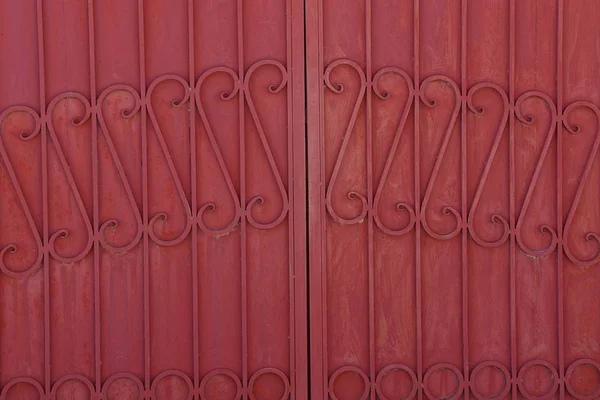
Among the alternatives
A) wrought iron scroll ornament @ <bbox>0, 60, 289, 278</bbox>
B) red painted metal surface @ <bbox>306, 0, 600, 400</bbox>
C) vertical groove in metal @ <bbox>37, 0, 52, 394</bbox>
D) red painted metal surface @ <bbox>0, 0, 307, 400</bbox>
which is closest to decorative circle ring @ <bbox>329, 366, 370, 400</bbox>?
red painted metal surface @ <bbox>306, 0, 600, 400</bbox>

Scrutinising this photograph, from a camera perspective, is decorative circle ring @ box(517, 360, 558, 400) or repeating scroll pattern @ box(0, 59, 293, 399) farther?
decorative circle ring @ box(517, 360, 558, 400)

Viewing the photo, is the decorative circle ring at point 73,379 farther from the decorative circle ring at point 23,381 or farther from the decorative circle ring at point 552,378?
the decorative circle ring at point 552,378

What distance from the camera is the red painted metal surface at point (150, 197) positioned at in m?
2.65

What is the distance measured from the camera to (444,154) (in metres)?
2.75

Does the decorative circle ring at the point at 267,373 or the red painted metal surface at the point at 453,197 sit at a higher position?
the red painted metal surface at the point at 453,197

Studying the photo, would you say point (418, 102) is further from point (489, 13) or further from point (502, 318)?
point (502, 318)

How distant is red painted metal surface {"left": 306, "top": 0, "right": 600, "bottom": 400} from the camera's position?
272 centimetres

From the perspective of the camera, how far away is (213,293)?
8.87 ft

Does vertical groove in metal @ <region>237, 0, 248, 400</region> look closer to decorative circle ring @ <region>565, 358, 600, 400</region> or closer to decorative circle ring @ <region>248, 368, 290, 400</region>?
decorative circle ring @ <region>248, 368, 290, 400</region>

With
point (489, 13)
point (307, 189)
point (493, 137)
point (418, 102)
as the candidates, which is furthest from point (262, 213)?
point (489, 13)

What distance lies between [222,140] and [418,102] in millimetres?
753

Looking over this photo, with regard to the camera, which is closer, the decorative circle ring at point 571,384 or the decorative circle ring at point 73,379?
the decorative circle ring at point 73,379

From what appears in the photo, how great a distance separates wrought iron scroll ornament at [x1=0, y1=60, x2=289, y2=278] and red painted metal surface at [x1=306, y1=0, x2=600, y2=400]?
0.69ft

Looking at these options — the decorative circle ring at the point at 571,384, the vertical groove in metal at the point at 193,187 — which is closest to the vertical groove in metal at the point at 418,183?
the decorative circle ring at the point at 571,384
